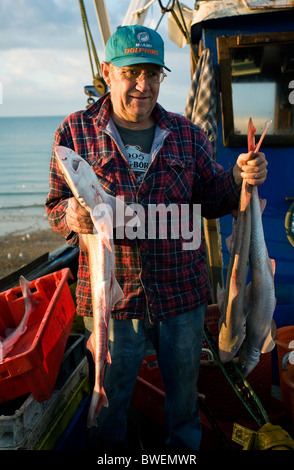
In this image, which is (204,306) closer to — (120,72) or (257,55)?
Answer: (120,72)

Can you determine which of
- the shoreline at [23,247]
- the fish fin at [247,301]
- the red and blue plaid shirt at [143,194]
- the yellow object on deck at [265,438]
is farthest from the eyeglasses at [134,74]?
the shoreline at [23,247]

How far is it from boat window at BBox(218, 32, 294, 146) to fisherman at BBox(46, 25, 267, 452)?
1934 mm

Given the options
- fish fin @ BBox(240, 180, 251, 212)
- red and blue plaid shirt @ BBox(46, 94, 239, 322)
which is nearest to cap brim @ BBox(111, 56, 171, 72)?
red and blue plaid shirt @ BBox(46, 94, 239, 322)

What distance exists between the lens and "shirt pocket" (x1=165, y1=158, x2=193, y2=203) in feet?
9.34

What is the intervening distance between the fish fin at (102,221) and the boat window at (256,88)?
9.58 feet

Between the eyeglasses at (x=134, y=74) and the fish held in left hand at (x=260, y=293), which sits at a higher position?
the eyeglasses at (x=134, y=74)

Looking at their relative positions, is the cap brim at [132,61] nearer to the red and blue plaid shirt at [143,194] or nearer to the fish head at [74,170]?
the red and blue plaid shirt at [143,194]

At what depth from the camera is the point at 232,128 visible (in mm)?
4809

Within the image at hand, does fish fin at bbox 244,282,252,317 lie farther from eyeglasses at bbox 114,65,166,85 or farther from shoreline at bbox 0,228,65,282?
shoreline at bbox 0,228,65,282

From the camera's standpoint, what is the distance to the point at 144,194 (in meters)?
2.79

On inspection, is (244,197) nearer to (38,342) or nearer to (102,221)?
(102,221)

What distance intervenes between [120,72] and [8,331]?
7.38ft

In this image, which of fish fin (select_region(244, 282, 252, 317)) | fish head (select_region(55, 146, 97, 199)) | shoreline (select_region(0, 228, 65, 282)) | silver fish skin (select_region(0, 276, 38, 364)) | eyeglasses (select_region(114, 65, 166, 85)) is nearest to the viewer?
fish head (select_region(55, 146, 97, 199))

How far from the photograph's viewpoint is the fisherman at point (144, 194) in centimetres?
272
